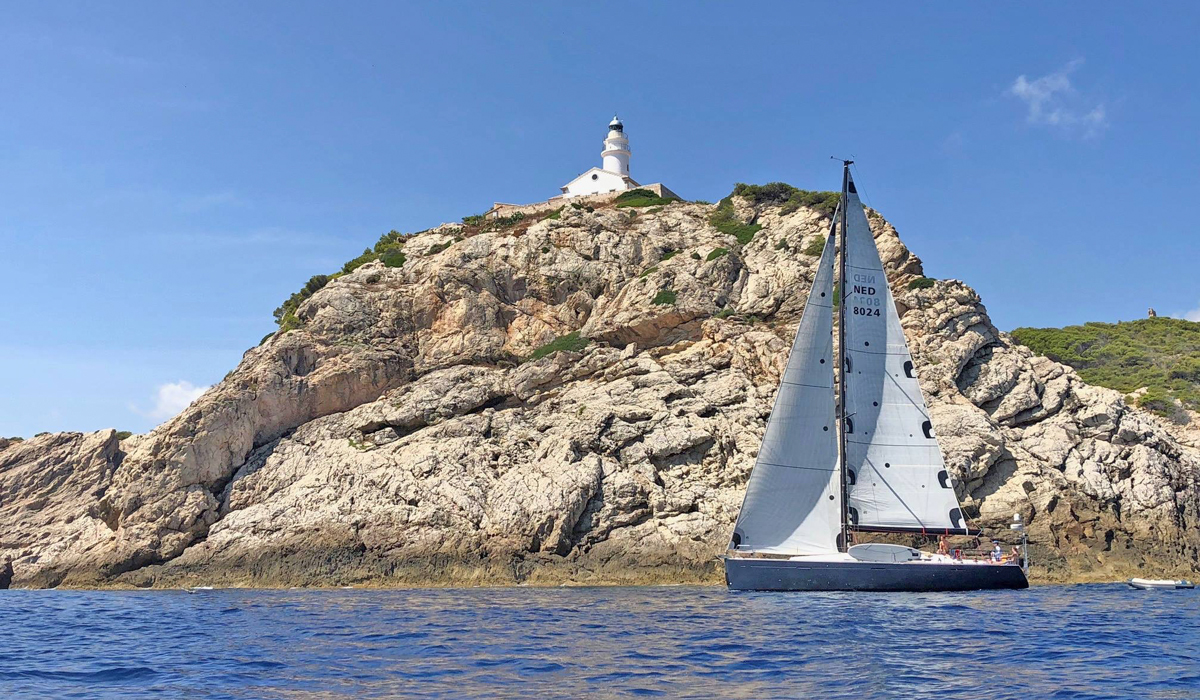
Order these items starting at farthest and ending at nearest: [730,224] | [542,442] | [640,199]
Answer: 1. [640,199]
2. [730,224]
3. [542,442]

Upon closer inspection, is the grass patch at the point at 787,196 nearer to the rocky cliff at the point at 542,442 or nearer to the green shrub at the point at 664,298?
the rocky cliff at the point at 542,442

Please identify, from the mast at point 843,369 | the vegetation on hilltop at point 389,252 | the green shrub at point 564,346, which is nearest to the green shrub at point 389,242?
the vegetation on hilltop at point 389,252

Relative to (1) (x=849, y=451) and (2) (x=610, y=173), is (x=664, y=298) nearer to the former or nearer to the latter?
(1) (x=849, y=451)

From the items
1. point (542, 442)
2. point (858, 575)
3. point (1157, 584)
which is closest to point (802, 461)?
point (858, 575)

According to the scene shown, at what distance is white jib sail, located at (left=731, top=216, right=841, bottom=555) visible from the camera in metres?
26.3

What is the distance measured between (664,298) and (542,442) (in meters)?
8.80

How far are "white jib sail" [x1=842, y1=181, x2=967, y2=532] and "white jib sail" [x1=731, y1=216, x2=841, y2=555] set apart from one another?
771mm

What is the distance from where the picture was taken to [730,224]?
154 feet

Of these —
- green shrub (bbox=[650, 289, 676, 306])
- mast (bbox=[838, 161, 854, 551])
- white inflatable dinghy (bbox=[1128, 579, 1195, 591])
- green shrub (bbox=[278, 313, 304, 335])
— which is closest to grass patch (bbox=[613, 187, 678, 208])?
green shrub (bbox=[650, 289, 676, 306])

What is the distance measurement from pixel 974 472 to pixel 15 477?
3788 cm

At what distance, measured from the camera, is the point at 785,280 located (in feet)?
135

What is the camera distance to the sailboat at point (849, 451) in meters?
26.3

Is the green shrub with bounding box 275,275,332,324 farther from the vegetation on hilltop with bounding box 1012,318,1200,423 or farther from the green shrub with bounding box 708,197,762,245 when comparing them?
the vegetation on hilltop with bounding box 1012,318,1200,423

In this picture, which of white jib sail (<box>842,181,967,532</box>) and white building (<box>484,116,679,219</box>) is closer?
white jib sail (<box>842,181,967,532</box>)
